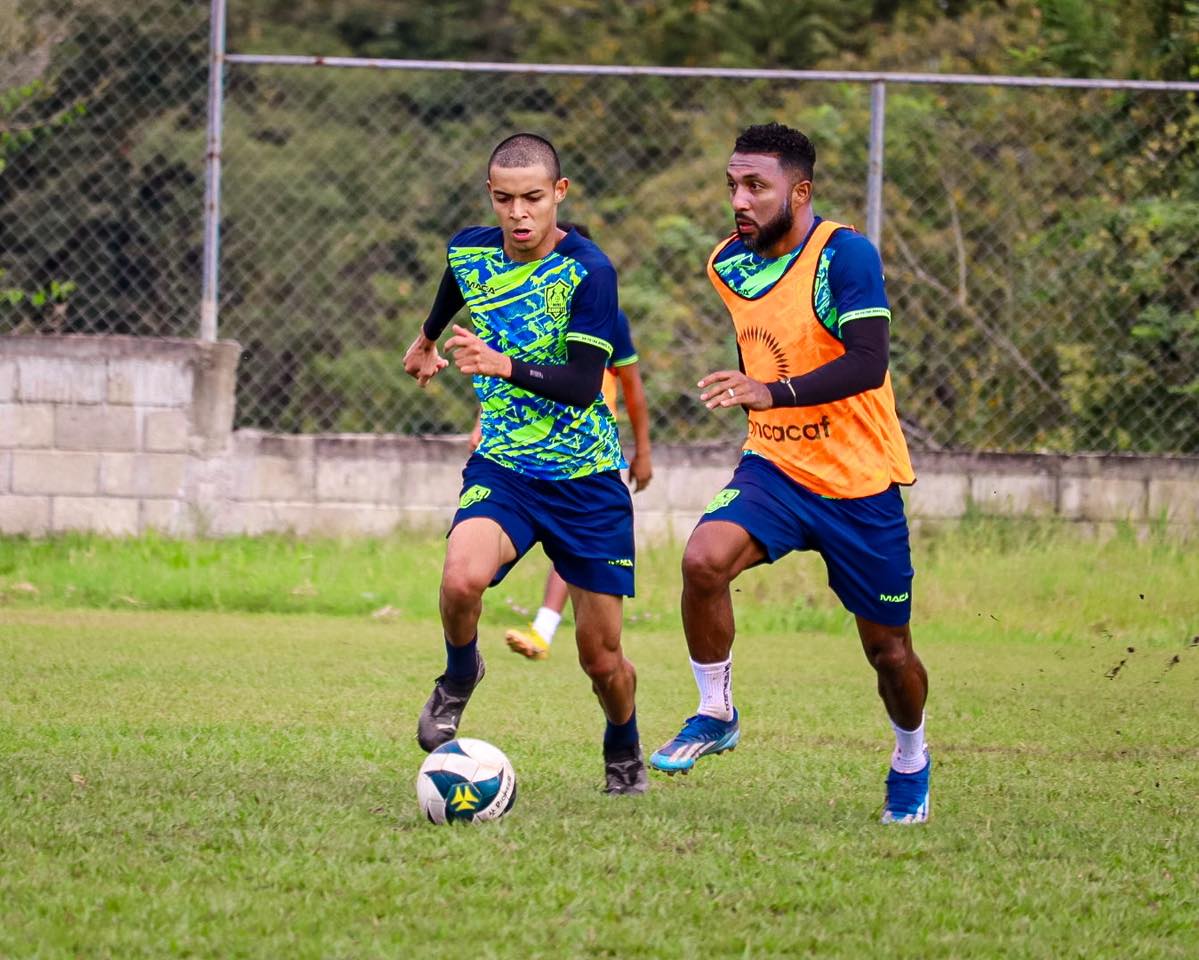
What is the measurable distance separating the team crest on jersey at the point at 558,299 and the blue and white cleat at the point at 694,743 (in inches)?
54.5

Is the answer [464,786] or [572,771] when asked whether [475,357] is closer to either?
[464,786]

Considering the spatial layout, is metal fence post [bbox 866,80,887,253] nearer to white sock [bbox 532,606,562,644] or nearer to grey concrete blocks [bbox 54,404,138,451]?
white sock [bbox 532,606,562,644]

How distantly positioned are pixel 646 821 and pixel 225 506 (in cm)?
757

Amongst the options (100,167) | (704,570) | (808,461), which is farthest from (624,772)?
(100,167)

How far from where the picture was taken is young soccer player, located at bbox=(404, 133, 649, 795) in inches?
227

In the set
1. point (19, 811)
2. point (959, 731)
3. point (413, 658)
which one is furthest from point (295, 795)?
point (413, 658)

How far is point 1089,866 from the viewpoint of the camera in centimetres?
489

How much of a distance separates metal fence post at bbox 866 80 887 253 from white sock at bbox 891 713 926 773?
6.98 m

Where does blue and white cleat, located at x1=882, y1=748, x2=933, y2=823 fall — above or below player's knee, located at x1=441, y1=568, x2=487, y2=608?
below

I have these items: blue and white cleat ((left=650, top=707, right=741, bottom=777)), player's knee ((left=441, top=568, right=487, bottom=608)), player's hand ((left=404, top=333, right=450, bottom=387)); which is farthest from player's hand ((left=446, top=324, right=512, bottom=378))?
blue and white cleat ((left=650, top=707, right=741, bottom=777))

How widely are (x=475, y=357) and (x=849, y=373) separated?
1137 millimetres

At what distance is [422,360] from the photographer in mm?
6137

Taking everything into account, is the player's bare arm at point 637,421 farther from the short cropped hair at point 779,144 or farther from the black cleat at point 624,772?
the short cropped hair at point 779,144

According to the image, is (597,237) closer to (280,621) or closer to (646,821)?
(280,621)
